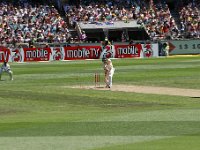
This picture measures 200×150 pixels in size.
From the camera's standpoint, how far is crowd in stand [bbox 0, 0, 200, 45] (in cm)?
6769

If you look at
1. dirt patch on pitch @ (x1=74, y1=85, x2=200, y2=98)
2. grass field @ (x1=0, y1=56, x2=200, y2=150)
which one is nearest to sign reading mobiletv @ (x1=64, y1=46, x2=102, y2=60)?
grass field @ (x1=0, y1=56, x2=200, y2=150)

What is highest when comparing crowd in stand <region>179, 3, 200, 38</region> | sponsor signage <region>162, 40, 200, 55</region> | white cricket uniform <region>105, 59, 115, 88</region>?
crowd in stand <region>179, 3, 200, 38</region>

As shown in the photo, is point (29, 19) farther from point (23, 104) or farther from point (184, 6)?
point (23, 104)

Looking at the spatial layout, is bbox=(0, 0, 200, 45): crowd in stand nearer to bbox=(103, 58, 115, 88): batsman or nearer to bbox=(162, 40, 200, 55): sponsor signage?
bbox=(162, 40, 200, 55): sponsor signage

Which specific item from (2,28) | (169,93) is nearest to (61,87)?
(169,93)

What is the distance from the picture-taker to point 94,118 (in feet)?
62.9

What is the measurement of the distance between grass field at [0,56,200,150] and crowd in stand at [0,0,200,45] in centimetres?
3187

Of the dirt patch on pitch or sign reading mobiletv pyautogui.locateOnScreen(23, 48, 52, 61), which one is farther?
sign reading mobiletv pyautogui.locateOnScreen(23, 48, 52, 61)

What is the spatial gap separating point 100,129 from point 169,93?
1277 centimetres

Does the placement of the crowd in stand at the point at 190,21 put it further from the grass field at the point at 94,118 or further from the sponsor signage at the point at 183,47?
the grass field at the point at 94,118

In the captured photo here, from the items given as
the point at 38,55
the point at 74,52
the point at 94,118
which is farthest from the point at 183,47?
the point at 94,118

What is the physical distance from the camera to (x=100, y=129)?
16484mm

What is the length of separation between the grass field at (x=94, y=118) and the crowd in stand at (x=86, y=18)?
31.9 metres

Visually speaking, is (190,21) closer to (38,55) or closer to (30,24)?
(30,24)
